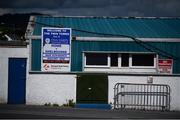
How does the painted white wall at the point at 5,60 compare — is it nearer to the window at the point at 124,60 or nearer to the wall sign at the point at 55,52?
the wall sign at the point at 55,52

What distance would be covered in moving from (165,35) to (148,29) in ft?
4.23

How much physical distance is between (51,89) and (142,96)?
4023mm

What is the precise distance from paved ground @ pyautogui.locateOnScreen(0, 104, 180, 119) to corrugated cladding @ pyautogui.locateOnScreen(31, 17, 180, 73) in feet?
7.83

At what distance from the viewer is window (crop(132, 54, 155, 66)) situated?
21823 millimetres

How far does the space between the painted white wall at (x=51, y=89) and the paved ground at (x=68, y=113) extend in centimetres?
93

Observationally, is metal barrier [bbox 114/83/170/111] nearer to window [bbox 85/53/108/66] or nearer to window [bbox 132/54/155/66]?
window [bbox 132/54/155/66]

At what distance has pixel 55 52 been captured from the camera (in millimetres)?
21344

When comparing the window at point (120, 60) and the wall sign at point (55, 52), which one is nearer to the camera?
the wall sign at point (55, 52)

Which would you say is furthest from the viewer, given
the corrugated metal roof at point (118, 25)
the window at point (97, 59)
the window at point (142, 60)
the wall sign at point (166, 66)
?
the corrugated metal roof at point (118, 25)

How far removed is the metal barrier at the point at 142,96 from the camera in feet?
69.4

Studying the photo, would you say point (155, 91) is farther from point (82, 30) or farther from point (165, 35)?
point (82, 30)

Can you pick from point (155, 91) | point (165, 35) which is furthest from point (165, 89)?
point (165, 35)

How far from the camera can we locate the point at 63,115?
17500 millimetres

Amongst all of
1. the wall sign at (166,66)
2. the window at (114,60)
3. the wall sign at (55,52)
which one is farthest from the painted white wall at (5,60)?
the wall sign at (166,66)
